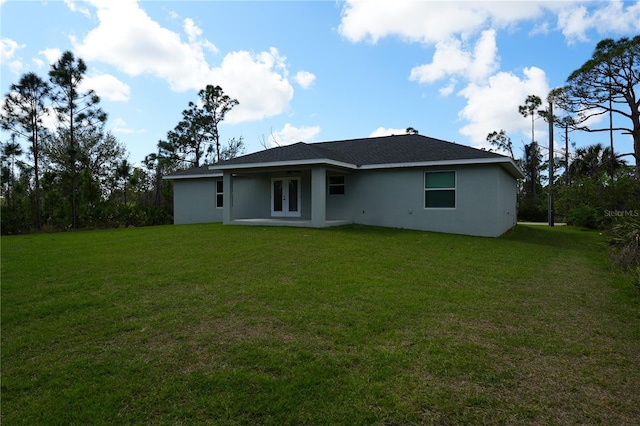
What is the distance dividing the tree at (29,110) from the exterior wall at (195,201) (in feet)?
19.9

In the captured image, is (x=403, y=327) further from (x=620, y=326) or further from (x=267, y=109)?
(x=267, y=109)

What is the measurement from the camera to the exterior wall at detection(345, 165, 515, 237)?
1333cm

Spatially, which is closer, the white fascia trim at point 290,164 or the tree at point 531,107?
the white fascia trim at point 290,164

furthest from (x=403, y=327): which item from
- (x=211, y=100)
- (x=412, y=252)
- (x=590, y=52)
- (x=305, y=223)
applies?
(x=211, y=100)

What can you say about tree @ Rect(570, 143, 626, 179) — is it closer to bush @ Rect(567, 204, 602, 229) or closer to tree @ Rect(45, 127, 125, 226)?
bush @ Rect(567, 204, 602, 229)

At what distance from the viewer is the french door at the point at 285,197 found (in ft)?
55.5

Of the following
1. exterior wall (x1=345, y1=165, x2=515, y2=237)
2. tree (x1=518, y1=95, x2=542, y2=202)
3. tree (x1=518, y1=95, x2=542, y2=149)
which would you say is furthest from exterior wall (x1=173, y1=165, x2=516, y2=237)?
tree (x1=518, y1=95, x2=542, y2=202)

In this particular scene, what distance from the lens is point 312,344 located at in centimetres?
380

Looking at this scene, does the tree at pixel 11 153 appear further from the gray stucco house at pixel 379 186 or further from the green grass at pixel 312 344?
the green grass at pixel 312 344

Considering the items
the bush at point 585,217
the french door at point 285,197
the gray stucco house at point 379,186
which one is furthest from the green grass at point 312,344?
the bush at point 585,217

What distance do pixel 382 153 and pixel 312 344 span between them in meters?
13.0

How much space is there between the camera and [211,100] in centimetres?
3062

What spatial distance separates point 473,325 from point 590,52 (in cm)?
2428

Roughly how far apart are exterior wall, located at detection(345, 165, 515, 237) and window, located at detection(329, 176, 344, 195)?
1.00ft
